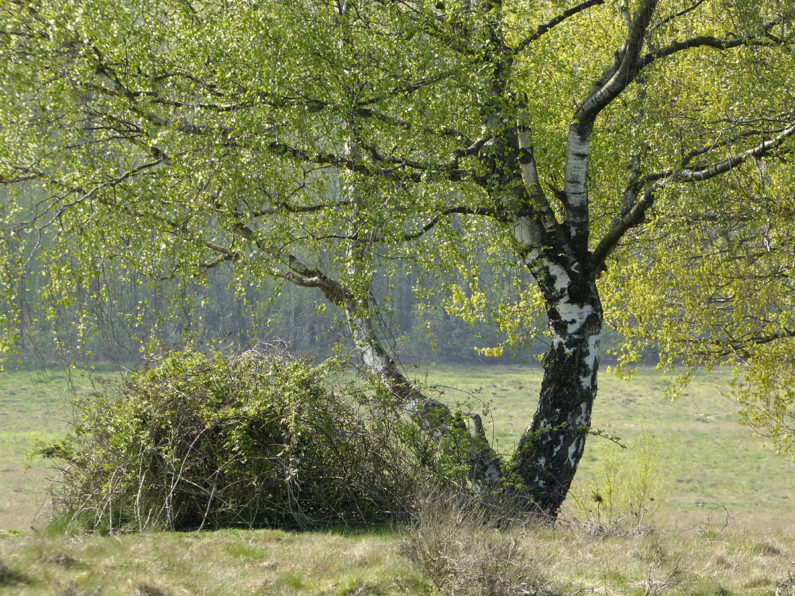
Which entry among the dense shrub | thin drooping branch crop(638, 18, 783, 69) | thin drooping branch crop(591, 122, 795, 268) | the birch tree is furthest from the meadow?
thin drooping branch crop(638, 18, 783, 69)

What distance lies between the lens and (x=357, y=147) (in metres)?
8.79

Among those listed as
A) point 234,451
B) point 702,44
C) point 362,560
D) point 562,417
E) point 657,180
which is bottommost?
point 362,560

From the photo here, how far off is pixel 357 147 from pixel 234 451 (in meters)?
3.66

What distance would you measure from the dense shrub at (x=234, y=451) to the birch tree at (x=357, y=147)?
1014 millimetres

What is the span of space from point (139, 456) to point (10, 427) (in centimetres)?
4007

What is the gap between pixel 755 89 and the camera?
354 inches

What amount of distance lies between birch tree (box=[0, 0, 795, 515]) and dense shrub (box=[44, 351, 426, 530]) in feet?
3.33

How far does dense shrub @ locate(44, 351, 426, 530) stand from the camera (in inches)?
324

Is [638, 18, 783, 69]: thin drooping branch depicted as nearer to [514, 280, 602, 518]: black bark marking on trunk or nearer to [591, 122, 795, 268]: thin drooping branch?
[591, 122, 795, 268]: thin drooping branch

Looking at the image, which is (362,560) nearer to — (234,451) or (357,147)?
(234,451)

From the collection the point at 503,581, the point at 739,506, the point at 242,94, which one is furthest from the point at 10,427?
the point at 503,581

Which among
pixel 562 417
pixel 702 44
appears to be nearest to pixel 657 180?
pixel 702 44

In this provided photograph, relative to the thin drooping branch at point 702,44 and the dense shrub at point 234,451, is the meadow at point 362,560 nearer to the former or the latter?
the dense shrub at point 234,451

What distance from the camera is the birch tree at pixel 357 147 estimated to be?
8078mm
